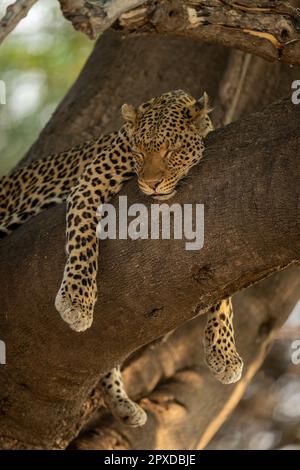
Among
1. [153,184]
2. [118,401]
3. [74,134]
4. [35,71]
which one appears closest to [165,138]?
[153,184]

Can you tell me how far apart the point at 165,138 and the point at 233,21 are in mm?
867

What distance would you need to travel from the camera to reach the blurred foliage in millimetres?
16312

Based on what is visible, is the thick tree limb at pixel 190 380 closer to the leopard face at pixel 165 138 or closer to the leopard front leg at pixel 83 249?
the leopard face at pixel 165 138

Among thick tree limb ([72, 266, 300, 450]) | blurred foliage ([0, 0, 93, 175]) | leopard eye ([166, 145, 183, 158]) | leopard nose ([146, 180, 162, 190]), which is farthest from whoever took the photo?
blurred foliage ([0, 0, 93, 175])

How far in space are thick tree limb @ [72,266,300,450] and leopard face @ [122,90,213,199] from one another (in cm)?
302

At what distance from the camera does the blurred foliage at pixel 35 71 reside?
53.5 ft

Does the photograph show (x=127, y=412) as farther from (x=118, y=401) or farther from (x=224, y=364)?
(x=224, y=364)

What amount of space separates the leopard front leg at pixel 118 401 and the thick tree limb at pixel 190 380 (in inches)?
38.8

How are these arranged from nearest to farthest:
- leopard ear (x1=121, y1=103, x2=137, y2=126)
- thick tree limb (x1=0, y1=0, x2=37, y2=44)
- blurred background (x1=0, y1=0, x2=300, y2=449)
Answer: thick tree limb (x1=0, y1=0, x2=37, y2=44) → leopard ear (x1=121, y1=103, x2=137, y2=126) → blurred background (x1=0, y1=0, x2=300, y2=449)

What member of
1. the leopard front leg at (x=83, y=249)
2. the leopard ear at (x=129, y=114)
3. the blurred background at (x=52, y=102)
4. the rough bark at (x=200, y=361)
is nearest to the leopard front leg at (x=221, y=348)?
the leopard front leg at (x=83, y=249)

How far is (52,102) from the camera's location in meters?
16.9

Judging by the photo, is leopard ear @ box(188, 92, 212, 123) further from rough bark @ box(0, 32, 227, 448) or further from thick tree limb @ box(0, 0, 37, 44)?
thick tree limb @ box(0, 0, 37, 44)

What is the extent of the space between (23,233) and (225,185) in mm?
1618

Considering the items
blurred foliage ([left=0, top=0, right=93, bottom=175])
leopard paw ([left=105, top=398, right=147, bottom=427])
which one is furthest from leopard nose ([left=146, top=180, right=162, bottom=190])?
blurred foliage ([left=0, top=0, right=93, bottom=175])
